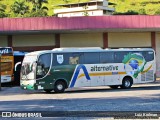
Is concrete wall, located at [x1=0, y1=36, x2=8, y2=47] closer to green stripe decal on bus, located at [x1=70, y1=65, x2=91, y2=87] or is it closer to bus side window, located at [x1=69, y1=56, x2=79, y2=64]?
bus side window, located at [x1=69, y1=56, x2=79, y2=64]

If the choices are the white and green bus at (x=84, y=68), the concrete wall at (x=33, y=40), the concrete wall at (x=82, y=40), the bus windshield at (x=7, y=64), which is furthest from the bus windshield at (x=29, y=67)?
the concrete wall at (x=82, y=40)

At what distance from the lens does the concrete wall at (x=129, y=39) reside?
3975cm

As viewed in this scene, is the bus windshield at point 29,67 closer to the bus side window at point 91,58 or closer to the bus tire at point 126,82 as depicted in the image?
the bus side window at point 91,58

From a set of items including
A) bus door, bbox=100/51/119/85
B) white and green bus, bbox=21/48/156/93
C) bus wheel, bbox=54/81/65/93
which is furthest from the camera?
bus door, bbox=100/51/119/85

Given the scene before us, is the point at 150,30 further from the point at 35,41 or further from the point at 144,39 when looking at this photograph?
the point at 35,41

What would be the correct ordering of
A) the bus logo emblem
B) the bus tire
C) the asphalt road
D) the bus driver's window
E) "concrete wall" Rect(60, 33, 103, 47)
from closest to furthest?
1. the asphalt road
2. the bus driver's window
3. the bus logo emblem
4. the bus tire
5. "concrete wall" Rect(60, 33, 103, 47)


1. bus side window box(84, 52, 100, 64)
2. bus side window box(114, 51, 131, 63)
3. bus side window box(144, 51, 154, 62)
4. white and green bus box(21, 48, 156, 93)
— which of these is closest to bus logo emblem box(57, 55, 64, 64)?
white and green bus box(21, 48, 156, 93)

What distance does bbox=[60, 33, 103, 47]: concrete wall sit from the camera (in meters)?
39.3

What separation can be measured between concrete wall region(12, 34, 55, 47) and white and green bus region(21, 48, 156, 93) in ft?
41.9

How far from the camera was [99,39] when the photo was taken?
39.5m

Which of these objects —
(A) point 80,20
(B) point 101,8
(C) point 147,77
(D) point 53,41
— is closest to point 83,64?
(C) point 147,77

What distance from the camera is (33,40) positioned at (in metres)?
38.8

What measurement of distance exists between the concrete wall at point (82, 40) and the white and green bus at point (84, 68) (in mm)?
11595

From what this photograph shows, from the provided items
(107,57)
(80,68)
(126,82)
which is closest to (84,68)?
(80,68)
